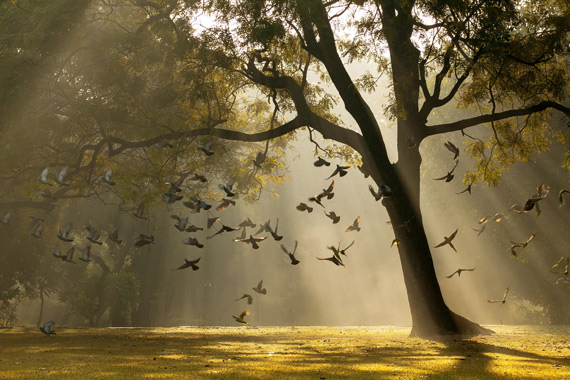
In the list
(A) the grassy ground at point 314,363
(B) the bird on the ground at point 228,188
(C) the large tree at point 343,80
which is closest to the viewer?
(A) the grassy ground at point 314,363

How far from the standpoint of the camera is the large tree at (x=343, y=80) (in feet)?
49.6

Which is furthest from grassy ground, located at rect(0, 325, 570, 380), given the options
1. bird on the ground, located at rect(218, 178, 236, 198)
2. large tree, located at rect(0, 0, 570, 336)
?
large tree, located at rect(0, 0, 570, 336)

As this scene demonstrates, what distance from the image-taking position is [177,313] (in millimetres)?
55500

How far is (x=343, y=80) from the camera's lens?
17.3 meters

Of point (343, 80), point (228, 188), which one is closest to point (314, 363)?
point (228, 188)

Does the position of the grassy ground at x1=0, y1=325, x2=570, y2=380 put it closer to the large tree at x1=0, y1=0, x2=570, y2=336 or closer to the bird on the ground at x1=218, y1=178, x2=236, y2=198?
the bird on the ground at x1=218, y1=178, x2=236, y2=198

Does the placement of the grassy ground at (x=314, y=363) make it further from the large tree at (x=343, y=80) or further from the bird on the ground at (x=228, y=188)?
the large tree at (x=343, y=80)

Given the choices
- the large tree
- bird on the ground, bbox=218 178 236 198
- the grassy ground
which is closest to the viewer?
the grassy ground

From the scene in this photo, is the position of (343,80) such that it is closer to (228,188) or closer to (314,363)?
(228,188)

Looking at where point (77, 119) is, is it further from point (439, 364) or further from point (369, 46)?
point (439, 364)

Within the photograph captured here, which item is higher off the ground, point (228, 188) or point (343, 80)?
point (343, 80)

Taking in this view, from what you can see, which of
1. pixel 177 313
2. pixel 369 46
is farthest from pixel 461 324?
pixel 177 313

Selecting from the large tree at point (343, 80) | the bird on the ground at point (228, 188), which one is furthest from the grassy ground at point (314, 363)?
the large tree at point (343, 80)

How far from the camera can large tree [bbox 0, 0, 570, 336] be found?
1512 centimetres
